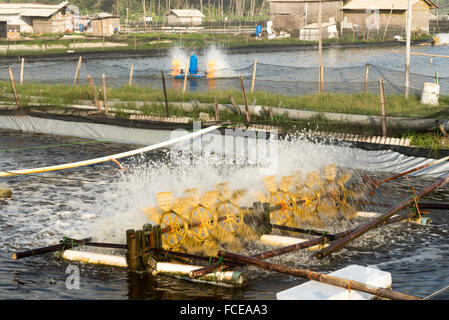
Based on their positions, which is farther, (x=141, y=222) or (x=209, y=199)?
(x=141, y=222)

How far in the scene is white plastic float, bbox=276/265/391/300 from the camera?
36.6 feet

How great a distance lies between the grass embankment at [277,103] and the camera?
24547mm

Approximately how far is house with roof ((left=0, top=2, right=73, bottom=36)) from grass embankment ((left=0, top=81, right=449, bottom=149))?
59.1 metres

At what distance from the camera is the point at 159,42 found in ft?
320

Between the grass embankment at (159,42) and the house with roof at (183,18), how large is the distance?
1551 cm

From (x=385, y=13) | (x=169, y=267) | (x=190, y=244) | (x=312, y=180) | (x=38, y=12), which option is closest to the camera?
(x=169, y=267)

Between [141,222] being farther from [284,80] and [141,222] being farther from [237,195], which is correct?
[284,80]

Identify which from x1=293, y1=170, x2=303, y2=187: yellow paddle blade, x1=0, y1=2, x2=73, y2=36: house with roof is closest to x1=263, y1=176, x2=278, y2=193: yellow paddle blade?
x1=293, y1=170, x2=303, y2=187: yellow paddle blade

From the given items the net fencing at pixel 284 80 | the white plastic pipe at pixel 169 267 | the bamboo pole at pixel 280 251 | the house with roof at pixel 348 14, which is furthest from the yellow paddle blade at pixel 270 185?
the house with roof at pixel 348 14

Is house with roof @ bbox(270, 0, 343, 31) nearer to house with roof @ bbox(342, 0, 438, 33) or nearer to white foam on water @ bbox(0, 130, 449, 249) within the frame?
house with roof @ bbox(342, 0, 438, 33)

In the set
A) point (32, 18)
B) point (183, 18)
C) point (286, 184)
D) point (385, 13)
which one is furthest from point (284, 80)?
point (183, 18)

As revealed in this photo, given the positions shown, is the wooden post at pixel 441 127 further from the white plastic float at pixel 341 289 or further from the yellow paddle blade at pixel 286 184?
the white plastic float at pixel 341 289

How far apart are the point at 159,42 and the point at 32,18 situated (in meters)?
17.8

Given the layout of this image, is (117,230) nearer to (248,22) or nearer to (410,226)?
(410,226)
